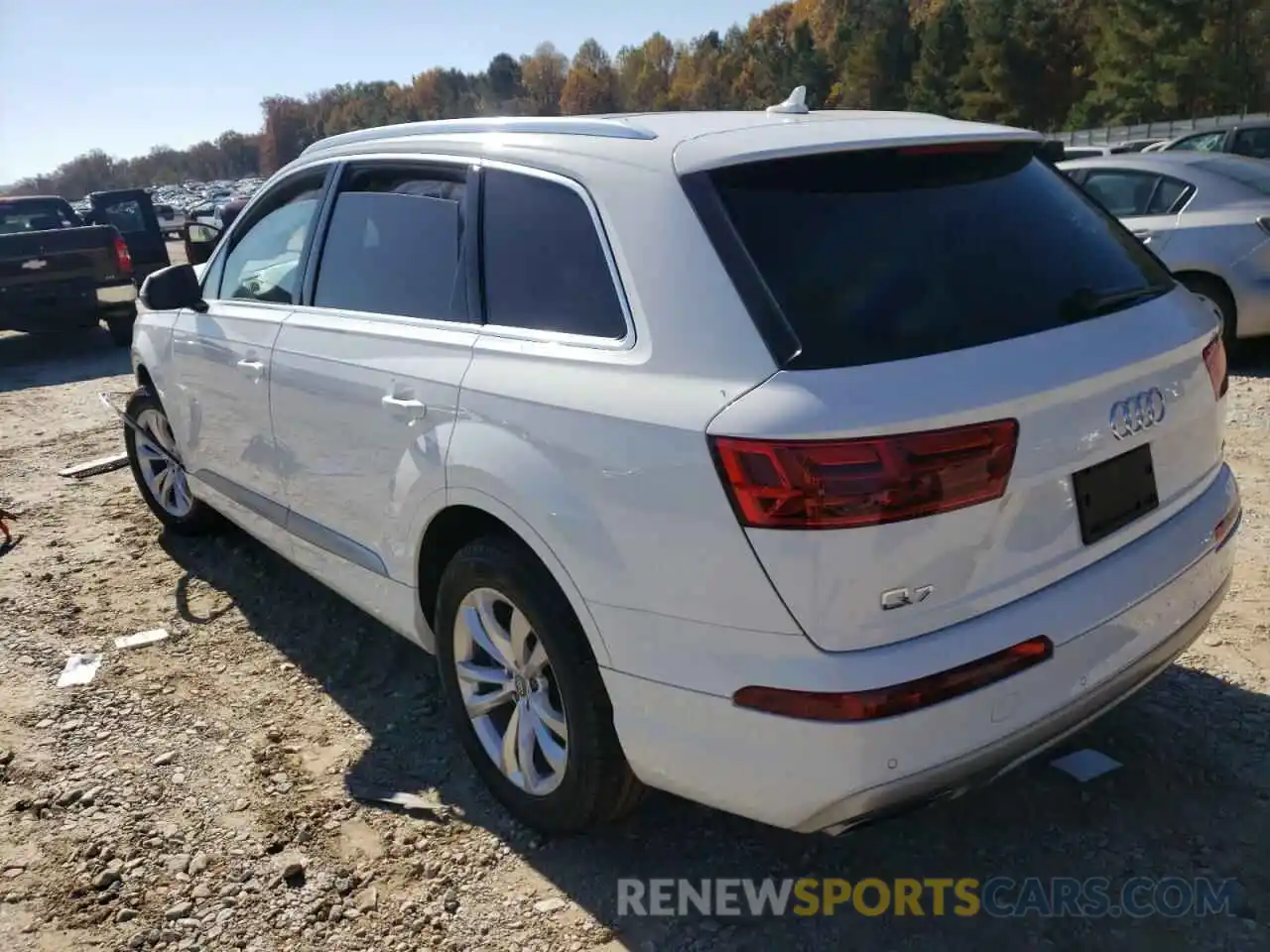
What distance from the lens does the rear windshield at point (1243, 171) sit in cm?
741

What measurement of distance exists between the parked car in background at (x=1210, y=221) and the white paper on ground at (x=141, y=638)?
6053 millimetres

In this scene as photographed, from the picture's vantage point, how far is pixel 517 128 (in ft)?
10.2

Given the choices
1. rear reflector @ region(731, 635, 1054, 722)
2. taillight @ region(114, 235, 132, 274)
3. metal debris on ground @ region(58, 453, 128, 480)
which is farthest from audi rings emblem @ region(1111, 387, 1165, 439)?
taillight @ region(114, 235, 132, 274)

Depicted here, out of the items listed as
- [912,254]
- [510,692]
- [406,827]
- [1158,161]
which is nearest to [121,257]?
[1158,161]

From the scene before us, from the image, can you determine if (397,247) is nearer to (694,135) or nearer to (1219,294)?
(694,135)

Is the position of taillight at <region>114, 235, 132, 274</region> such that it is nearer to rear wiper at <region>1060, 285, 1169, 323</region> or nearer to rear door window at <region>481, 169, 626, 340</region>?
rear door window at <region>481, 169, 626, 340</region>

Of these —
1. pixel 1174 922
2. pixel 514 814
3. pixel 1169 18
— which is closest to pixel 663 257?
pixel 514 814

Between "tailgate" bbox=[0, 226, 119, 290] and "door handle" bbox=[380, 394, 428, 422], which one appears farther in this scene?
"tailgate" bbox=[0, 226, 119, 290]

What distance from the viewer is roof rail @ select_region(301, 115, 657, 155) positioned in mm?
2832

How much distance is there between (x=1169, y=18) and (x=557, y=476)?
1985 inches

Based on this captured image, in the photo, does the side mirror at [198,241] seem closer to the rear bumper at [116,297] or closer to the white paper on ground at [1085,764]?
the rear bumper at [116,297]

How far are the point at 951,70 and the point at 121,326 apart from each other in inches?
2138

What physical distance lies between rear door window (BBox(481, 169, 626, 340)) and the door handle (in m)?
0.32

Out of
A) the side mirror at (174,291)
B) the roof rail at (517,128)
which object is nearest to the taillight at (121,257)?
the side mirror at (174,291)
